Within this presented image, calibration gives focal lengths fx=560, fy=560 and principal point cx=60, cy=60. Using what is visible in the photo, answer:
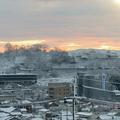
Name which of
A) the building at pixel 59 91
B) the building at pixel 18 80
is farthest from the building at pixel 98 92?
the building at pixel 18 80

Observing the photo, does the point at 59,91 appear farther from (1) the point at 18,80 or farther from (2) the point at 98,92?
(1) the point at 18,80

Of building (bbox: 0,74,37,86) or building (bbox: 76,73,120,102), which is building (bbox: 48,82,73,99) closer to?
building (bbox: 76,73,120,102)

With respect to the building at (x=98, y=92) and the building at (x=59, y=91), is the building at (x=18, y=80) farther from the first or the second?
the building at (x=59, y=91)

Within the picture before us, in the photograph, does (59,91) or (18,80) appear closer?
(59,91)

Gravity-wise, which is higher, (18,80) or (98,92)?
(98,92)

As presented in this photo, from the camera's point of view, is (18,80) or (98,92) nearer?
(98,92)

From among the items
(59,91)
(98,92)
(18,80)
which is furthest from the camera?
(18,80)

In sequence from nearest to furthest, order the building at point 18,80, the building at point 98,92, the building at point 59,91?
the building at point 98,92 < the building at point 59,91 < the building at point 18,80

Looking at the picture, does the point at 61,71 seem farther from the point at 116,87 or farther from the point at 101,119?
the point at 101,119

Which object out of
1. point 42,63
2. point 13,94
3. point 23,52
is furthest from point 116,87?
point 23,52

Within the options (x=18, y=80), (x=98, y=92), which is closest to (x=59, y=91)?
(x=98, y=92)

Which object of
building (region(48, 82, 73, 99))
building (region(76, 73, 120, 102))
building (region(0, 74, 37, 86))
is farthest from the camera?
building (region(0, 74, 37, 86))

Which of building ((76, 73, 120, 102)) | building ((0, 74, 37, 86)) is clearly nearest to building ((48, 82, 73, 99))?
building ((76, 73, 120, 102))

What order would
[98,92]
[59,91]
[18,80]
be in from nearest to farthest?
[98,92] < [59,91] < [18,80]
